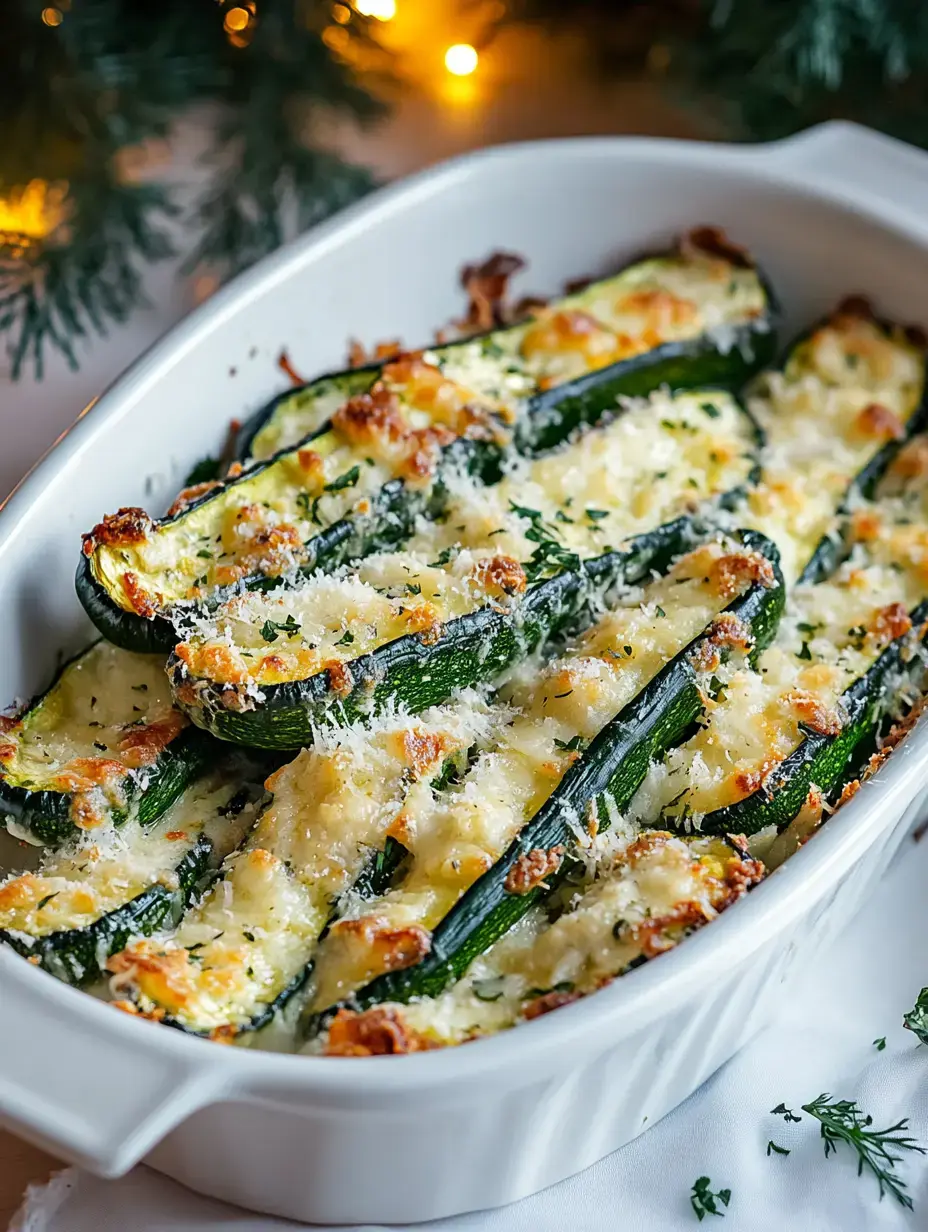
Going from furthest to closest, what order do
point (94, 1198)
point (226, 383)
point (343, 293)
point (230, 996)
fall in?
point (343, 293), point (226, 383), point (94, 1198), point (230, 996)

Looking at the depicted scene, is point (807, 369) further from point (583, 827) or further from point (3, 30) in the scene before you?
point (3, 30)

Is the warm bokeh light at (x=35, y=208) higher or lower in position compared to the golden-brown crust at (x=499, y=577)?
higher

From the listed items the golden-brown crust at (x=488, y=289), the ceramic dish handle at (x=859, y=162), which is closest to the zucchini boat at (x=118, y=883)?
the golden-brown crust at (x=488, y=289)

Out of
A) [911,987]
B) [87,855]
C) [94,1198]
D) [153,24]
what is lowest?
[911,987]

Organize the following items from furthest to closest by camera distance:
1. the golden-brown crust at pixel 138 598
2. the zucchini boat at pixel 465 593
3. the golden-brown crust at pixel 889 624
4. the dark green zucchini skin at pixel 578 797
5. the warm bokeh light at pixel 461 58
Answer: the warm bokeh light at pixel 461 58 → the golden-brown crust at pixel 889 624 → the golden-brown crust at pixel 138 598 → the zucchini boat at pixel 465 593 → the dark green zucchini skin at pixel 578 797

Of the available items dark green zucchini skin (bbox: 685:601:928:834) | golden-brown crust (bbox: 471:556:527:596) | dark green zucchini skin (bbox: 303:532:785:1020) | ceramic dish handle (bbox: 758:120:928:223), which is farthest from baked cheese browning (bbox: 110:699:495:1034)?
ceramic dish handle (bbox: 758:120:928:223)

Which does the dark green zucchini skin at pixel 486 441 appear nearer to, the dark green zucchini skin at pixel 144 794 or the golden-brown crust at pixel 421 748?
the dark green zucchini skin at pixel 144 794

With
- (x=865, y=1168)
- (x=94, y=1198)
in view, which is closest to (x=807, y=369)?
(x=865, y=1168)

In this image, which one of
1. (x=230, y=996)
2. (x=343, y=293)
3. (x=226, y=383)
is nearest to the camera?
(x=230, y=996)
